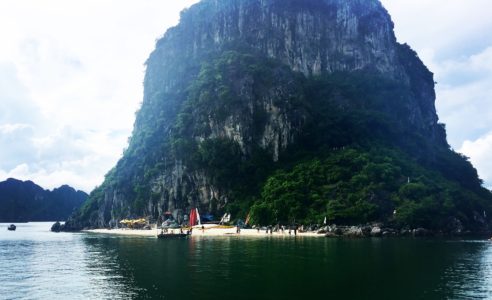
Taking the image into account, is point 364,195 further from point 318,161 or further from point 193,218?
point 193,218

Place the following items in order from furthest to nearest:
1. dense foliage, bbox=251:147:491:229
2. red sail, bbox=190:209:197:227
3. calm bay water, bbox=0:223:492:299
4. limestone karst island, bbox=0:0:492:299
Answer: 1. red sail, bbox=190:209:197:227
2. dense foliage, bbox=251:147:491:229
3. limestone karst island, bbox=0:0:492:299
4. calm bay water, bbox=0:223:492:299

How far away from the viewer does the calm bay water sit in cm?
4059

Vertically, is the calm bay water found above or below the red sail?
below

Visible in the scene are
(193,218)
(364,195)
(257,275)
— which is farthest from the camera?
(193,218)

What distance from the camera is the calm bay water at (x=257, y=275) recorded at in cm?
4059

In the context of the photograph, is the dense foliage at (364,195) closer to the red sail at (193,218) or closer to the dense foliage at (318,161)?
the dense foliage at (318,161)

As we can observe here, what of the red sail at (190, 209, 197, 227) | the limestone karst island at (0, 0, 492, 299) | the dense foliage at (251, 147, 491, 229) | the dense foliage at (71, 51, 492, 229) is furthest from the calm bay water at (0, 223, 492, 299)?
the red sail at (190, 209, 197, 227)

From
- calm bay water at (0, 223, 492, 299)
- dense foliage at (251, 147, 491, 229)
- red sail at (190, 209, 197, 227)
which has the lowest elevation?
calm bay water at (0, 223, 492, 299)

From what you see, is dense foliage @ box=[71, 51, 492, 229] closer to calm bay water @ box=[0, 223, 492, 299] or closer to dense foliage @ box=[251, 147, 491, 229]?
dense foliage @ box=[251, 147, 491, 229]

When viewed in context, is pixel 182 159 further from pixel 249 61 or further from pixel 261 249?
pixel 261 249

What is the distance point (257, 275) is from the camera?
4922 centimetres

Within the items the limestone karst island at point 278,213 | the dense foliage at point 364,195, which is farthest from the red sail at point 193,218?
the dense foliage at point 364,195

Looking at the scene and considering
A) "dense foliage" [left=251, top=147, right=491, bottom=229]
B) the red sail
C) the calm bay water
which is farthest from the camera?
the red sail

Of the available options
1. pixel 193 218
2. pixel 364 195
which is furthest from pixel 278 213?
pixel 193 218
